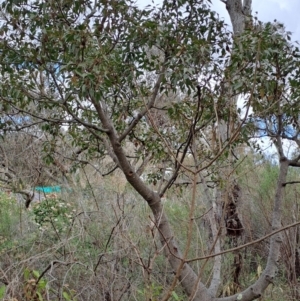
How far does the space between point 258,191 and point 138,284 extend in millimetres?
2534

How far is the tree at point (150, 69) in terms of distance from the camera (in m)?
2.74

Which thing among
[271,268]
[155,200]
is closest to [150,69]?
[155,200]

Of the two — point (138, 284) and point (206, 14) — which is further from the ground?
point (206, 14)

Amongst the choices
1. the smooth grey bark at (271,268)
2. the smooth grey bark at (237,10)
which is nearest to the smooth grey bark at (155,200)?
the smooth grey bark at (271,268)

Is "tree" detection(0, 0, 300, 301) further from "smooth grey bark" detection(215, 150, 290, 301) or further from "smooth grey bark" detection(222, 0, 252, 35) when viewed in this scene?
"smooth grey bark" detection(222, 0, 252, 35)

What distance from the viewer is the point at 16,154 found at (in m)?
7.40

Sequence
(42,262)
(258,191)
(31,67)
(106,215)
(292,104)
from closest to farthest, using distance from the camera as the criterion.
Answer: (31,67) → (292,104) → (42,262) → (106,215) → (258,191)

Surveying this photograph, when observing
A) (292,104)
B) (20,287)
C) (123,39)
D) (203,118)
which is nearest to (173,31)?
(123,39)

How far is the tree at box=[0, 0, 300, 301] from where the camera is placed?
108 inches

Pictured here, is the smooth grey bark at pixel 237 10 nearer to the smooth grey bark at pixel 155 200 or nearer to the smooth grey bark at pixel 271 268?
the smooth grey bark at pixel 271 268

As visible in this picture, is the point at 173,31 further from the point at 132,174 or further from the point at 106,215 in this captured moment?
the point at 106,215

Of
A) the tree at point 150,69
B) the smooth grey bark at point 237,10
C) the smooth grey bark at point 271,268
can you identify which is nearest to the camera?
the tree at point 150,69

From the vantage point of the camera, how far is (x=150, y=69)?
3.36 m

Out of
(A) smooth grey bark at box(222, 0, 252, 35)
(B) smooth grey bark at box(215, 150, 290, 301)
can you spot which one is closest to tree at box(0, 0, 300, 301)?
(B) smooth grey bark at box(215, 150, 290, 301)
